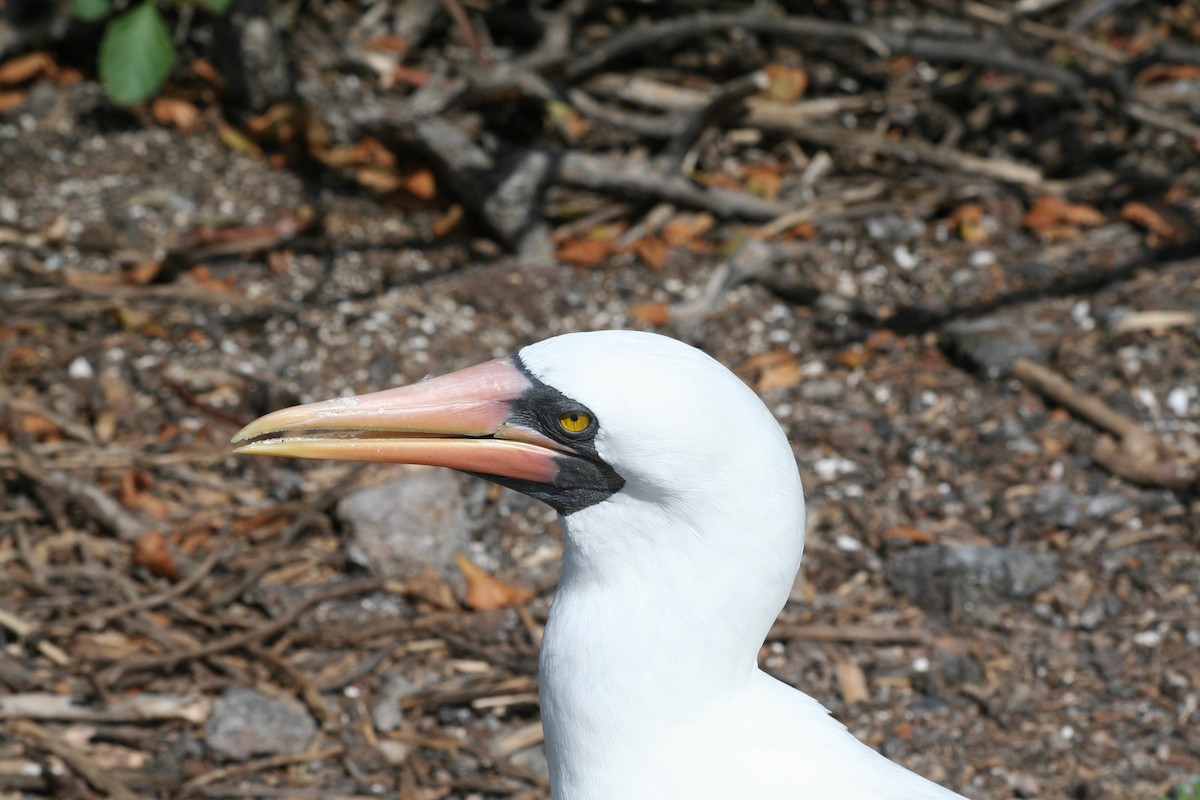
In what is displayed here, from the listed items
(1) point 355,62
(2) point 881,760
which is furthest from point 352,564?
(1) point 355,62

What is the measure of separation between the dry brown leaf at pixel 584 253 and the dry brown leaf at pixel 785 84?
109cm

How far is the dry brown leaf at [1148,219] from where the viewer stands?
4.85 metres

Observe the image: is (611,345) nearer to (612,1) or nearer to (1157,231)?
(1157,231)

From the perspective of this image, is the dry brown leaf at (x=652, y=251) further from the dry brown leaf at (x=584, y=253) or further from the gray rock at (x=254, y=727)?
the gray rock at (x=254, y=727)

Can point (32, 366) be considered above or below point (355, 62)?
below

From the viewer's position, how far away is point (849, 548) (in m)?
3.93

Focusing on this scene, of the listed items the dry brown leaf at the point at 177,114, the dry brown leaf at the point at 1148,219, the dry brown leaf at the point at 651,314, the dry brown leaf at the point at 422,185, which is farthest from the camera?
the dry brown leaf at the point at 177,114

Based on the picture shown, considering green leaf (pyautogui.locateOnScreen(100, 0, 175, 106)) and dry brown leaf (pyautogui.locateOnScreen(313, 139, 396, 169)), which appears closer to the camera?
green leaf (pyautogui.locateOnScreen(100, 0, 175, 106))

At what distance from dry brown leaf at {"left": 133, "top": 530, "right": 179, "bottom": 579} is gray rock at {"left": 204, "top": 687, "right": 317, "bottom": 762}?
0.48 meters

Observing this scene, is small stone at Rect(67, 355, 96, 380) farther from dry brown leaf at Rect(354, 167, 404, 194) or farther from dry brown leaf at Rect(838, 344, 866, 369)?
dry brown leaf at Rect(838, 344, 866, 369)

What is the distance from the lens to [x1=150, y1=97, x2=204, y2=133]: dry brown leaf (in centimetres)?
523

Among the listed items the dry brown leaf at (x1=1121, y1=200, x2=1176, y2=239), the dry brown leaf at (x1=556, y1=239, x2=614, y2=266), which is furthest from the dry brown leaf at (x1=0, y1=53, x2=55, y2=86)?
the dry brown leaf at (x1=1121, y1=200, x2=1176, y2=239)

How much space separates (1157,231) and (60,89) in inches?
172

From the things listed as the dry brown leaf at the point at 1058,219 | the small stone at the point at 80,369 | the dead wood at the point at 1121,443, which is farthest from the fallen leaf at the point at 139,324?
the dry brown leaf at the point at 1058,219
